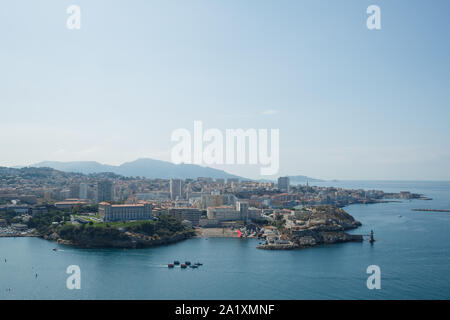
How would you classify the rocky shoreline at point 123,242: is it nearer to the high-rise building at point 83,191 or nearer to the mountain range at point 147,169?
the high-rise building at point 83,191

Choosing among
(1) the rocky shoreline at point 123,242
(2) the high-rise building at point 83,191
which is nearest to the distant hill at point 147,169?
(2) the high-rise building at point 83,191

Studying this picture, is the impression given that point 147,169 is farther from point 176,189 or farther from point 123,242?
point 123,242

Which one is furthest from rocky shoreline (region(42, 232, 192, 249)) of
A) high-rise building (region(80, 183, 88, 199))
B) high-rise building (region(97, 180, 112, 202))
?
high-rise building (region(80, 183, 88, 199))

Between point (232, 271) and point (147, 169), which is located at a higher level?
point (147, 169)

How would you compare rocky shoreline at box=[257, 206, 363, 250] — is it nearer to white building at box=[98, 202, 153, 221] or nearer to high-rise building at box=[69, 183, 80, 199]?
white building at box=[98, 202, 153, 221]

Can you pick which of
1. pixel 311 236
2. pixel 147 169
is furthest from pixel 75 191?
pixel 147 169
